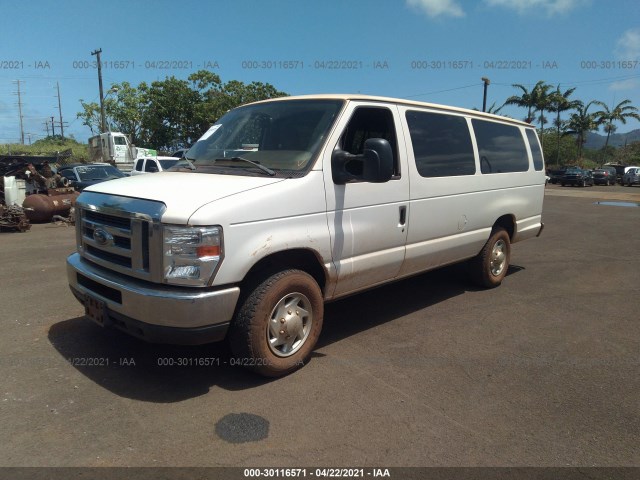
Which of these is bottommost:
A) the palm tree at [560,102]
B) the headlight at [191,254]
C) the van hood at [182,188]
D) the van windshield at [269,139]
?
the headlight at [191,254]

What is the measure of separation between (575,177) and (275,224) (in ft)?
132

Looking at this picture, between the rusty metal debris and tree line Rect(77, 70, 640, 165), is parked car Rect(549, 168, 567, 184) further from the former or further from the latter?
the rusty metal debris

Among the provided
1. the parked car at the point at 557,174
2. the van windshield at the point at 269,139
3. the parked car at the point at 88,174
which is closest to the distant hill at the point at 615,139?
the parked car at the point at 557,174

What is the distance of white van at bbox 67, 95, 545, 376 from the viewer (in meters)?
3.20

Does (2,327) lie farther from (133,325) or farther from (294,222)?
(294,222)

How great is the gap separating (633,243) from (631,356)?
273 inches

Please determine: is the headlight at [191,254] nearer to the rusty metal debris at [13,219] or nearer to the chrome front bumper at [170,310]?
the chrome front bumper at [170,310]

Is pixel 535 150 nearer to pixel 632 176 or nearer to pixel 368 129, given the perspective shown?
pixel 368 129

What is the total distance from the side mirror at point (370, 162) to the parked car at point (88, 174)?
1393cm

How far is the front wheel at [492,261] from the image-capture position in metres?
6.12

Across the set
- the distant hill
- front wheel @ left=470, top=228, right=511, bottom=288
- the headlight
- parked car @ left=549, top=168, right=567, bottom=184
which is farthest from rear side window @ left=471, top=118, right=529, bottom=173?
the distant hill

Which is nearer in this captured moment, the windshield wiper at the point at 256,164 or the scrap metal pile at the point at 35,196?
the windshield wiper at the point at 256,164

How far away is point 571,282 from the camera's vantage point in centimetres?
676

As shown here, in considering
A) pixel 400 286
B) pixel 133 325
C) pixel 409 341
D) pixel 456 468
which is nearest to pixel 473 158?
pixel 400 286
